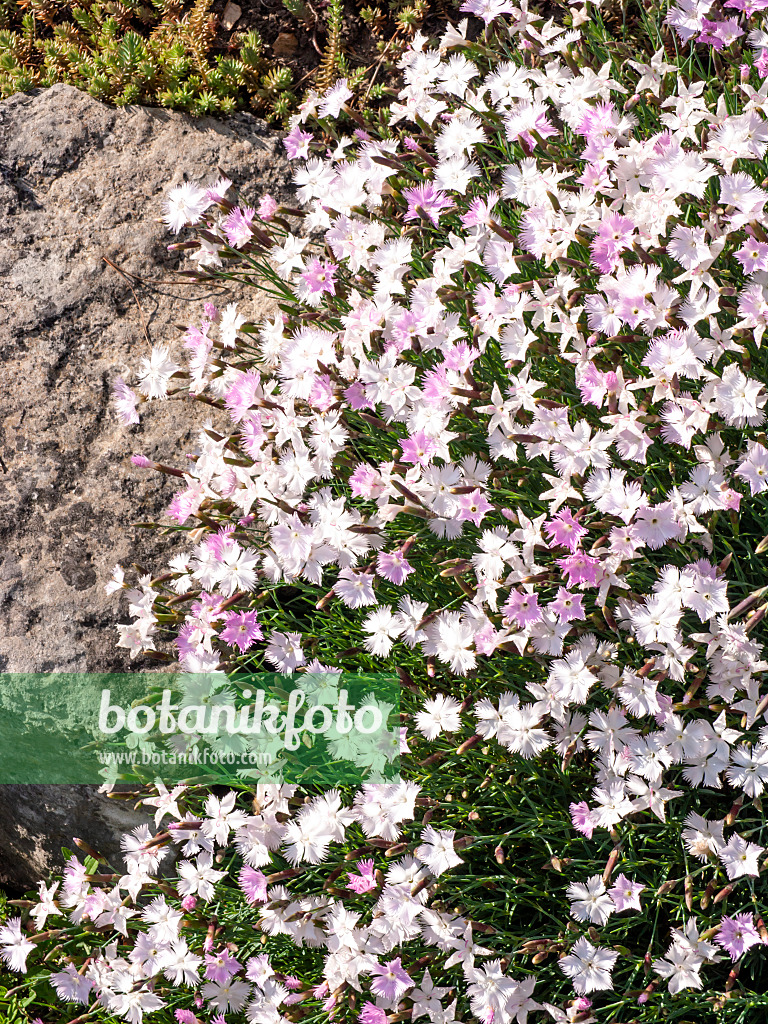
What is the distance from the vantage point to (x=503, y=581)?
236 cm

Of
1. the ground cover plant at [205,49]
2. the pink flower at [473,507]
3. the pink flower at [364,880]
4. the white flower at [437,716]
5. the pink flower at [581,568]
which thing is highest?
the ground cover plant at [205,49]

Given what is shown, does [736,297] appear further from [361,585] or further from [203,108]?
[203,108]

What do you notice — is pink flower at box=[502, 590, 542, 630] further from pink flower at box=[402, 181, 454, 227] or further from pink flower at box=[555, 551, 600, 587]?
pink flower at box=[402, 181, 454, 227]

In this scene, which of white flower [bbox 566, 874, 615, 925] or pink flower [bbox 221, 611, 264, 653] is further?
pink flower [bbox 221, 611, 264, 653]

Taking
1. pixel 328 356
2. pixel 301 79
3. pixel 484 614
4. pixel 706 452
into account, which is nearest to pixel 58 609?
pixel 328 356

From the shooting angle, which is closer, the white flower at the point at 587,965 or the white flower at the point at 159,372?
the white flower at the point at 587,965

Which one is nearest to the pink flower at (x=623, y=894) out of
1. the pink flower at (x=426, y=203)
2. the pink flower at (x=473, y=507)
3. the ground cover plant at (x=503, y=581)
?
the ground cover plant at (x=503, y=581)

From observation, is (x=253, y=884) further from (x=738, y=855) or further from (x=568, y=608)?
(x=738, y=855)

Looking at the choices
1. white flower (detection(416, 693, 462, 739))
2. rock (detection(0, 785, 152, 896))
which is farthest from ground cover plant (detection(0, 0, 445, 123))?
rock (detection(0, 785, 152, 896))

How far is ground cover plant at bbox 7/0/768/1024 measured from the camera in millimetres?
2244

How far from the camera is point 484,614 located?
2.34m

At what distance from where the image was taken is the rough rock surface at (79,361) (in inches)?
125
